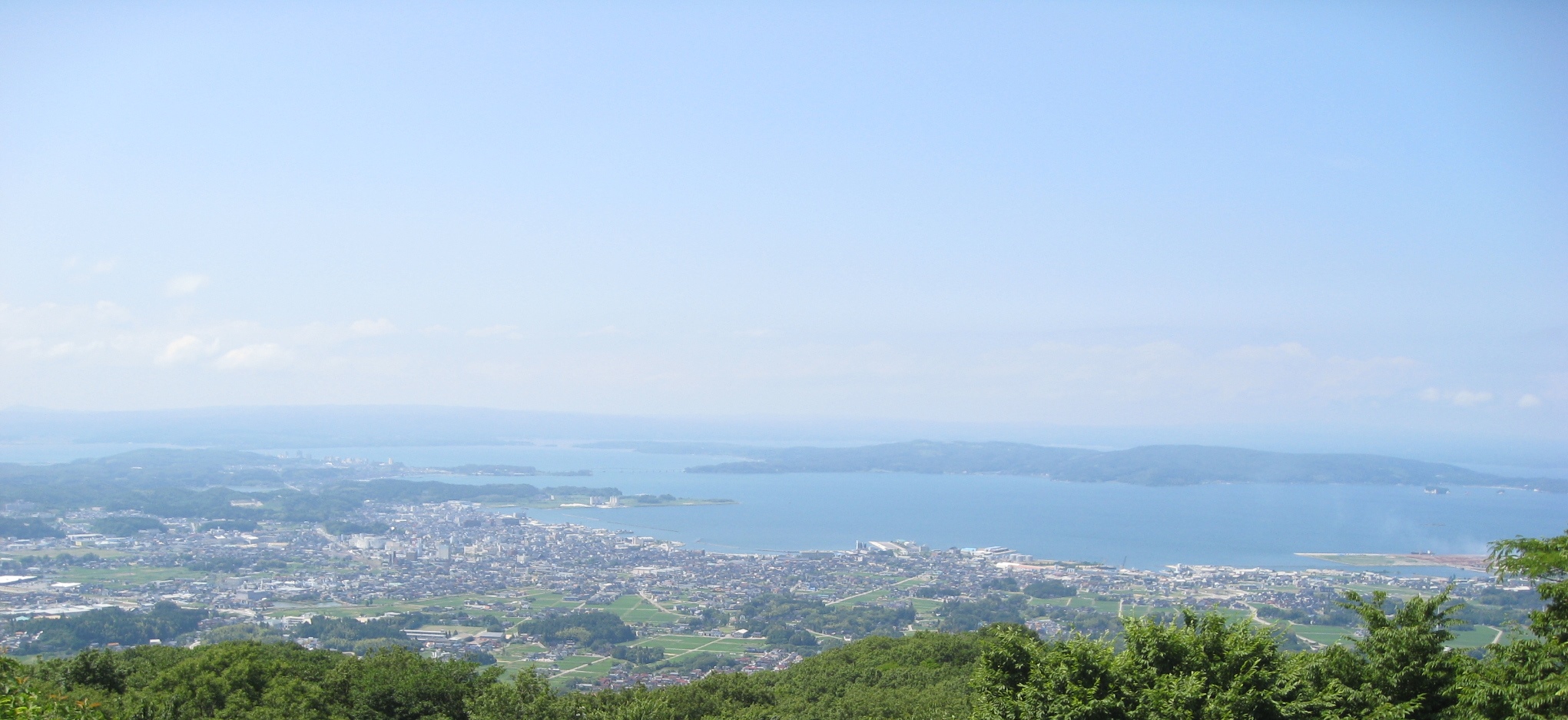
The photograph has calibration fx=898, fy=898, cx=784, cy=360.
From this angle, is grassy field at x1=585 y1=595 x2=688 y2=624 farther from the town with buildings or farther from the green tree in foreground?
the green tree in foreground

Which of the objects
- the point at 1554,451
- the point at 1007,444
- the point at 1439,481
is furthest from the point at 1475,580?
the point at 1554,451

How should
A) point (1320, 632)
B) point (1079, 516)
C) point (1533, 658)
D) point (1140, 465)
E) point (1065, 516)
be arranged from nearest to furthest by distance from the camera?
point (1533, 658)
point (1320, 632)
point (1079, 516)
point (1065, 516)
point (1140, 465)

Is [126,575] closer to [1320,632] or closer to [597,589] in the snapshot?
[597,589]

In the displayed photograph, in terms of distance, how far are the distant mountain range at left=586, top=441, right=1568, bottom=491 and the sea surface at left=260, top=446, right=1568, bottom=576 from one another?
3.32 feet

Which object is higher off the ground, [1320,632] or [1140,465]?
[1140,465]

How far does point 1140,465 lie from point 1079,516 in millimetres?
20239

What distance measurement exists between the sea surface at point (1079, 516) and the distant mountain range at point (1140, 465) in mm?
1012

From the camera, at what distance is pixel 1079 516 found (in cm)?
5966

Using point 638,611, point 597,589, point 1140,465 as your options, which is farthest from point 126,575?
point 1140,465

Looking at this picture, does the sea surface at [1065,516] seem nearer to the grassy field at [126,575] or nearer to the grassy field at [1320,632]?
the grassy field at [1320,632]

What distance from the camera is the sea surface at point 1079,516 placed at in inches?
1836

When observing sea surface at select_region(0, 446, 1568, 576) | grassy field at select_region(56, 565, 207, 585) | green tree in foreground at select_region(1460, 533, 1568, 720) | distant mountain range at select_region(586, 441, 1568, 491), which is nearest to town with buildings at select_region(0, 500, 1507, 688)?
grassy field at select_region(56, 565, 207, 585)

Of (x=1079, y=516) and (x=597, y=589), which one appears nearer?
(x=597, y=589)

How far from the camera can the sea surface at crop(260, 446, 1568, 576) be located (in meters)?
46.6
